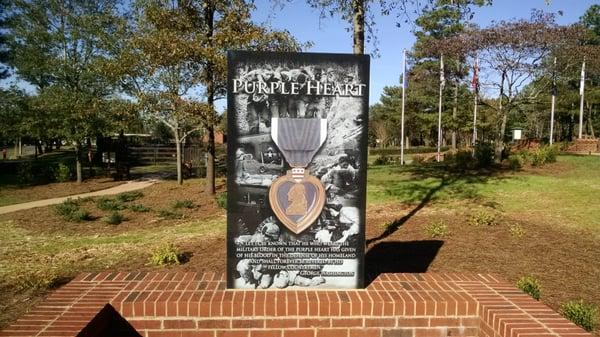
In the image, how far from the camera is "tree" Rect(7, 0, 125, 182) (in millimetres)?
17453

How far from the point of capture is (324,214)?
3580 mm

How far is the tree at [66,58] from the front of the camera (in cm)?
1745

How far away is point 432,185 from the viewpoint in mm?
13258

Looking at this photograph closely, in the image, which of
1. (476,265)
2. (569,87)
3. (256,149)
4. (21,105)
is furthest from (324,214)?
(569,87)

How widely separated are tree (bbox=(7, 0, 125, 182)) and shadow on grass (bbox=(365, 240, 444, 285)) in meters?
13.7

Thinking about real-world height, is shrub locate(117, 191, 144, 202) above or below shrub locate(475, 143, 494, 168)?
below

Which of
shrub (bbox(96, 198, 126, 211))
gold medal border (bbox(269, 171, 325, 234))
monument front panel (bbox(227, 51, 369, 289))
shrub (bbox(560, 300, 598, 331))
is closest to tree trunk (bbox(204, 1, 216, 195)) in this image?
shrub (bbox(96, 198, 126, 211))

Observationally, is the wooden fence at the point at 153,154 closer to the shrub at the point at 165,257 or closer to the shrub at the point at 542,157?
the shrub at the point at 542,157

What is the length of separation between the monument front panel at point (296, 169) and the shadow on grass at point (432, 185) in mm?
4782

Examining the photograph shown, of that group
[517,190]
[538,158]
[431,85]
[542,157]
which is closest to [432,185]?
[517,190]

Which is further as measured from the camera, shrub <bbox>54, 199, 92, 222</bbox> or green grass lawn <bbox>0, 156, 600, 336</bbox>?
shrub <bbox>54, 199, 92, 222</bbox>

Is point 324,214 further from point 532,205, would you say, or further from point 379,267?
point 532,205

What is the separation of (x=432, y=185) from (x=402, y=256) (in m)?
7.18

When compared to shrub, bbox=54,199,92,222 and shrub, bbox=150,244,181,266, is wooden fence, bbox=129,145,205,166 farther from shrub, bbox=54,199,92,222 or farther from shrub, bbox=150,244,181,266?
shrub, bbox=150,244,181,266
